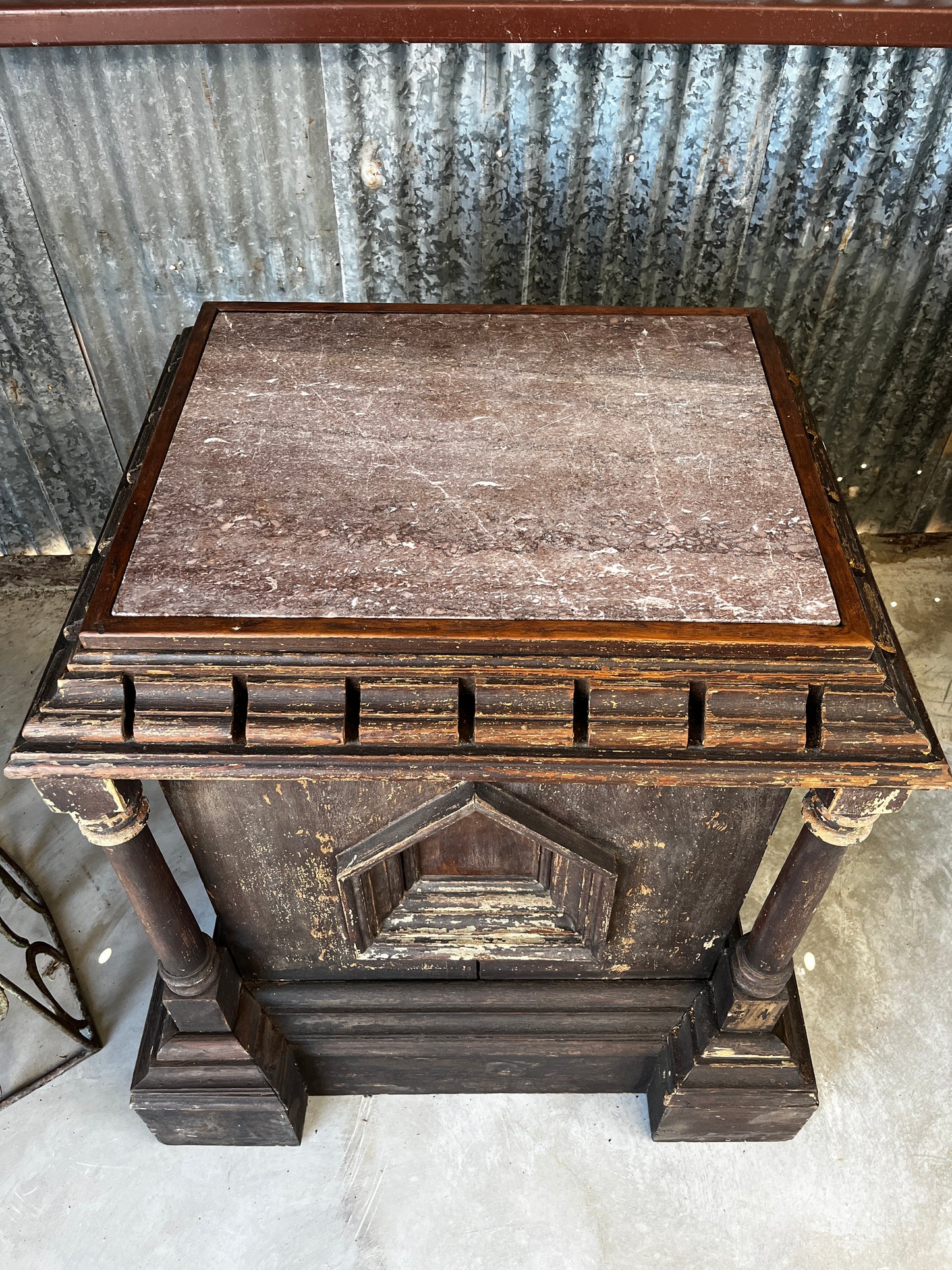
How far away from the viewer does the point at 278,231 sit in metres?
2.38

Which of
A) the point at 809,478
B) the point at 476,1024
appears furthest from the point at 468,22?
the point at 476,1024

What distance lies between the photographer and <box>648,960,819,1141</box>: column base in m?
1.85

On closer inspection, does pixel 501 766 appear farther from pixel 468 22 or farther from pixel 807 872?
pixel 468 22

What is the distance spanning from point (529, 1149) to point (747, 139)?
88.0 inches

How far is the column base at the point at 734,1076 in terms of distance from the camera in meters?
1.85

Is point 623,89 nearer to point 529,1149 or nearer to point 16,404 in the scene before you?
point 16,404

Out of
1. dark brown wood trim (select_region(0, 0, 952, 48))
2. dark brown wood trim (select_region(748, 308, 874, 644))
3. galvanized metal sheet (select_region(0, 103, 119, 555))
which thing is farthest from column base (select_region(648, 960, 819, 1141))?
galvanized metal sheet (select_region(0, 103, 119, 555))

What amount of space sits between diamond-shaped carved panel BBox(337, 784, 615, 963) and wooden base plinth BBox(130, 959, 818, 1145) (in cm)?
15

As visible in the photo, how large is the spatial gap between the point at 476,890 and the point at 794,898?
54cm

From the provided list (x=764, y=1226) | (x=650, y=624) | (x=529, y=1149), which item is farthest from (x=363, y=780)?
(x=764, y=1226)

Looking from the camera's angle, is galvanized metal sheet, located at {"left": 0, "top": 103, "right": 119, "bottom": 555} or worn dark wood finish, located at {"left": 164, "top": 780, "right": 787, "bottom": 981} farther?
galvanized metal sheet, located at {"left": 0, "top": 103, "right": 119, "bottom": 555}

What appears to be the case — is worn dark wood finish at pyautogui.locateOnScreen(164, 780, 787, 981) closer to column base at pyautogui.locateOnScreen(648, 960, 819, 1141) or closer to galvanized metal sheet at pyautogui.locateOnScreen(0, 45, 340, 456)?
column base at pyautogui.locateOnScreen(648, 960, 819, 1141)

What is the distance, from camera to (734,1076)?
6.14 ft

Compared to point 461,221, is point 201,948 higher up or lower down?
lower down
